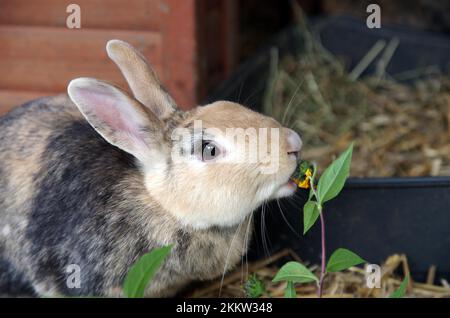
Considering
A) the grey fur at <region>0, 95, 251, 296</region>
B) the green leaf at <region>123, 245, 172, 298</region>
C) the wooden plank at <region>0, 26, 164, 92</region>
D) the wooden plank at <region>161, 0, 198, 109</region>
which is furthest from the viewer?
the wooden plank at <region>0, 26, 164, 92</region>

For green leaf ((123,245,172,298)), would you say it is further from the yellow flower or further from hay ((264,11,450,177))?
hay ((264,11,450,177))

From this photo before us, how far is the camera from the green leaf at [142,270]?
218 cm

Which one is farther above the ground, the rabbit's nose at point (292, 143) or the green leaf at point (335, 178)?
the rabbit's nose at point (292, 143)


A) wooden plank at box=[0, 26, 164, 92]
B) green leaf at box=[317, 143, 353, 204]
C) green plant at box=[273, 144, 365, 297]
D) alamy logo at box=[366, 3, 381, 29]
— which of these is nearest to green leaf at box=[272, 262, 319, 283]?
green plant at box=[273, 144, 365, 297]

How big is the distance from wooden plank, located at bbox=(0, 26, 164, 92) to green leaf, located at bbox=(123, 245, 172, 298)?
1.73 metres

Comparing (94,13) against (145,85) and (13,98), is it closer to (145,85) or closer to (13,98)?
(13,98)

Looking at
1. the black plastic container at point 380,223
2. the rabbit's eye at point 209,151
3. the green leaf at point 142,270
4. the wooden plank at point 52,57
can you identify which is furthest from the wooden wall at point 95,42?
the green leaf at point 142,270

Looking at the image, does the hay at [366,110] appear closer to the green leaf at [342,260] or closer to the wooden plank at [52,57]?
the wooden plank at [52,57]

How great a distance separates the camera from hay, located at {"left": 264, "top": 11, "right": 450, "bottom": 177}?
12.7 feet

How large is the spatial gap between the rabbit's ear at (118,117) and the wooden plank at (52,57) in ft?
3.66

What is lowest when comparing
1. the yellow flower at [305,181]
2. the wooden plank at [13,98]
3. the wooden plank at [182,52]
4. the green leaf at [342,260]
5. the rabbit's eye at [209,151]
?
the green leaf at [342,260]

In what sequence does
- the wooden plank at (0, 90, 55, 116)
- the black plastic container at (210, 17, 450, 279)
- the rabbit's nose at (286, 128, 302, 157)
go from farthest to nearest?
1. the wooden plank at (0, 90, 55, 116)
2. the black plastic container at (210, 17, 450, 279)
3. the rabbit's nose at (286, 128, 302, 157)

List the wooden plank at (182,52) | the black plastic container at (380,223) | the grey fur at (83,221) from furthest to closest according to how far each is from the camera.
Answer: the wooden plank at (182,52)
the black plastic container at (380,223)
the grey fur at (83,221)

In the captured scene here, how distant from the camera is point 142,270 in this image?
86.4 inches
